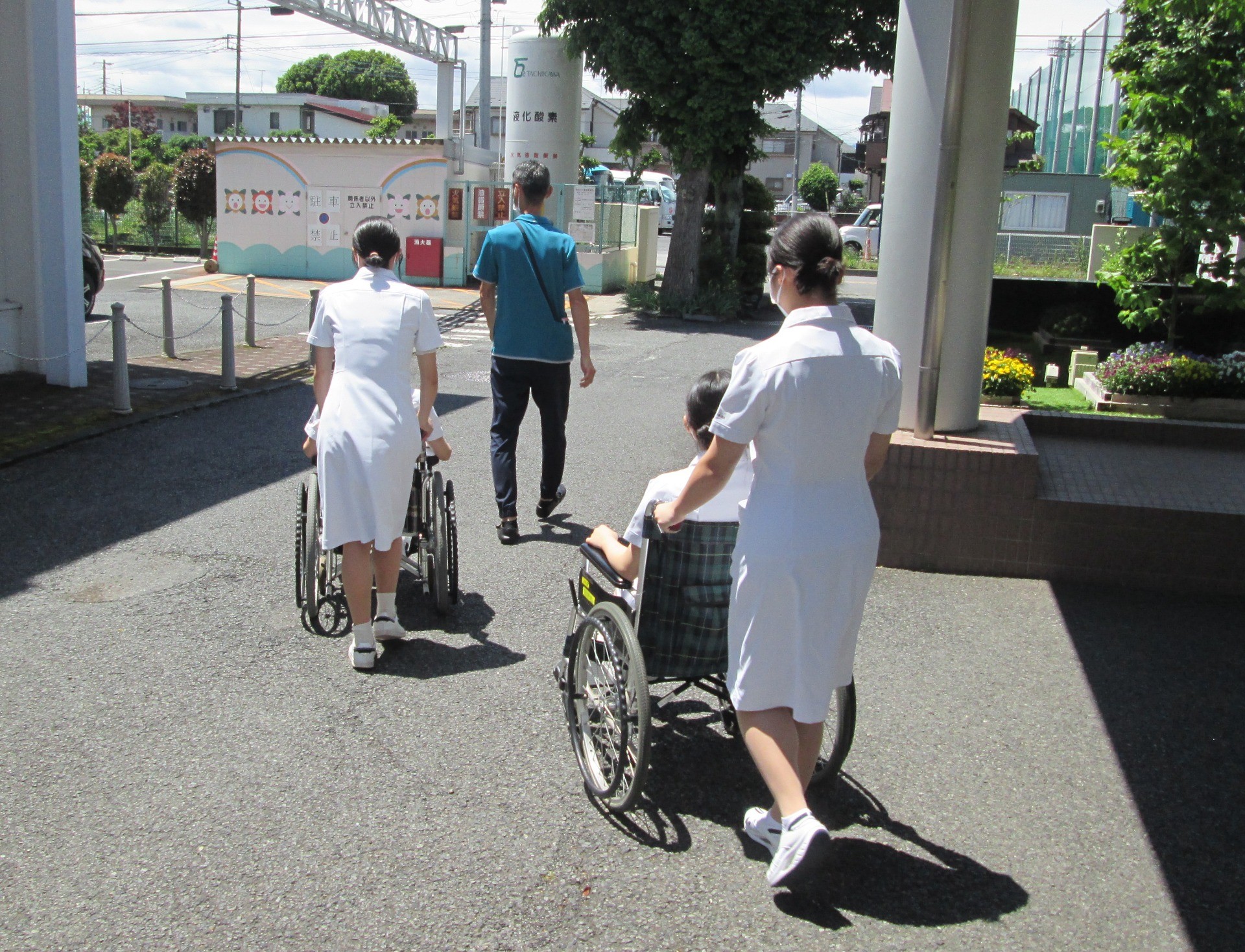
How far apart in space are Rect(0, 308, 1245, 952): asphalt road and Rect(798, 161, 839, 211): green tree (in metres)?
45.6

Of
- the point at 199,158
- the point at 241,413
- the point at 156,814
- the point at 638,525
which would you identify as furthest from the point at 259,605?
the point at 199,158

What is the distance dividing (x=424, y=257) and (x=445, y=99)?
4.19 metres

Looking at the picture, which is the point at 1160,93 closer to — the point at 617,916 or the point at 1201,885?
the point at 1201,885

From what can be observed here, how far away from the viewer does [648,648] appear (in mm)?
3619

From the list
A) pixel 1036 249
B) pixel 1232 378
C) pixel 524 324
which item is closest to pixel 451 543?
pixel 524 324

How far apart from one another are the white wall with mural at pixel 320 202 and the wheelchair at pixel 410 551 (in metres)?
17.6

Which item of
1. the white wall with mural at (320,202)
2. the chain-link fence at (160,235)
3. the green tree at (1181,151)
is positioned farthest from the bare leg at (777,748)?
the chain-link fence at (160,235)

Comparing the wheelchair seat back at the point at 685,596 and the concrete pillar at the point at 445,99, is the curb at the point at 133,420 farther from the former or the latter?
the concrete pillar at the point at 445,99

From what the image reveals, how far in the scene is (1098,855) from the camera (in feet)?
11.4

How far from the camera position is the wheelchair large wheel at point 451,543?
513 cm

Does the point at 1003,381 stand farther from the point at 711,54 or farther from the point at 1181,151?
the point at 711,54

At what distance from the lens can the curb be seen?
8.09 m

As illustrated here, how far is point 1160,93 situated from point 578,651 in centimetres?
1050

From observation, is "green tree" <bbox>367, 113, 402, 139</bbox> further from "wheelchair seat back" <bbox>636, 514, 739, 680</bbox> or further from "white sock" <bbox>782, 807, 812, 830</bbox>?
"white sock" <bbox>782, 807, 812, 830</bbox>
